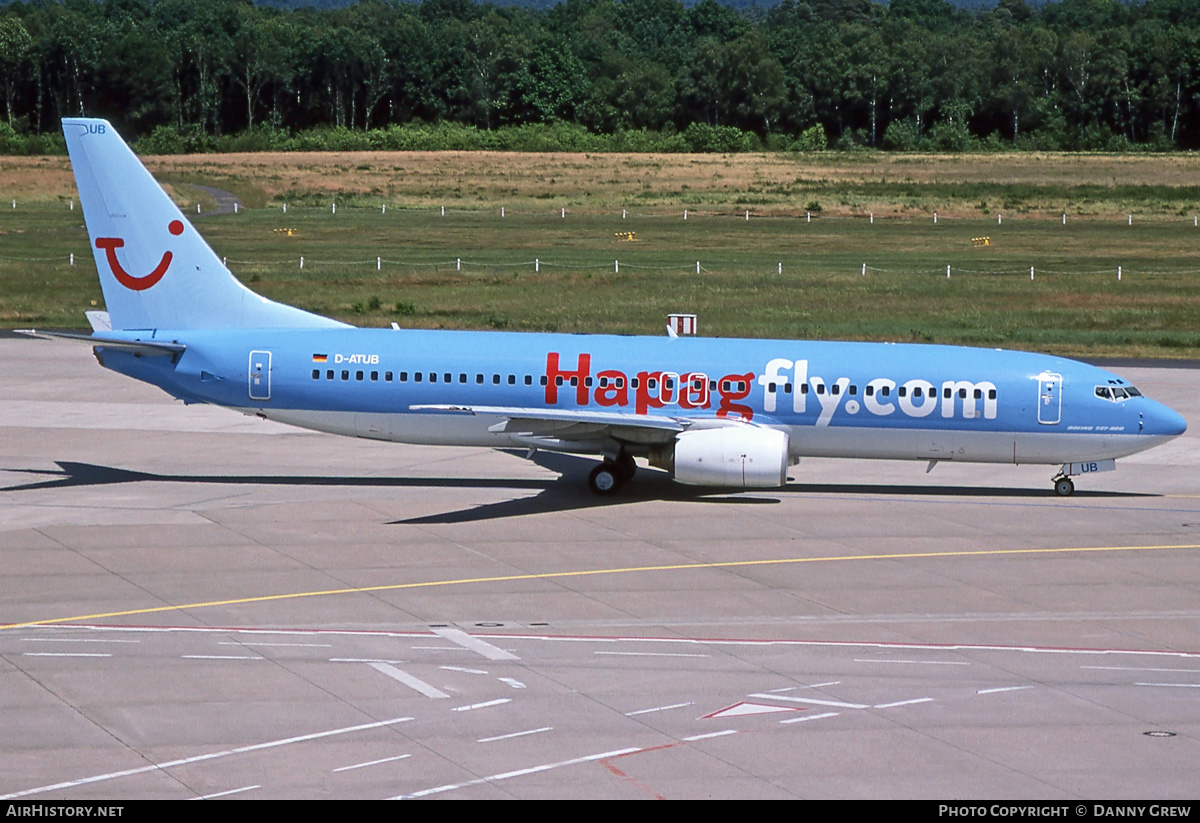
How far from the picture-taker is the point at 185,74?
655ft

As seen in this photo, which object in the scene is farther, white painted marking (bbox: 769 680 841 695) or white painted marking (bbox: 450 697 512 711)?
white painted marking (bbox: 769 680 841 695)

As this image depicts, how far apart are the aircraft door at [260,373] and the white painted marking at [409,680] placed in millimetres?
17166

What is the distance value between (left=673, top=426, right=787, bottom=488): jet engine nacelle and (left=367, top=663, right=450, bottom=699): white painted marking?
14349 millimetres

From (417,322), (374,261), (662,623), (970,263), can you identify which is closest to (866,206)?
(970,263)

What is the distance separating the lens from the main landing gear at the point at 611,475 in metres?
41.8

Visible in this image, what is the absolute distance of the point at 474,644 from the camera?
2861cm

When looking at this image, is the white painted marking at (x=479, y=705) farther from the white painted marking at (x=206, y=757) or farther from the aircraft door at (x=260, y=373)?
the aircraft door at (x=260, y=373)

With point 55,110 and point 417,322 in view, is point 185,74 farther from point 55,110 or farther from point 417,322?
point 417,322

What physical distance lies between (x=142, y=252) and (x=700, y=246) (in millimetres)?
69440

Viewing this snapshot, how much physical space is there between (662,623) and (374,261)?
Answer: 71765 millimetres

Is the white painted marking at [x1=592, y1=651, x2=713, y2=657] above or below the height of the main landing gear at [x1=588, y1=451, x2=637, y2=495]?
below

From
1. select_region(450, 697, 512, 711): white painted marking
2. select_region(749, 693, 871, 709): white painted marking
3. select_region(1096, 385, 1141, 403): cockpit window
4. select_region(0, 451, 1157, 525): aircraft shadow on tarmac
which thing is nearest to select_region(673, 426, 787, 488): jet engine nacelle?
select_region(0, 451, 1157, 525): aircraft shadow on tarmac

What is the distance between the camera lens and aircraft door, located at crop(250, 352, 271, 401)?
140 ft

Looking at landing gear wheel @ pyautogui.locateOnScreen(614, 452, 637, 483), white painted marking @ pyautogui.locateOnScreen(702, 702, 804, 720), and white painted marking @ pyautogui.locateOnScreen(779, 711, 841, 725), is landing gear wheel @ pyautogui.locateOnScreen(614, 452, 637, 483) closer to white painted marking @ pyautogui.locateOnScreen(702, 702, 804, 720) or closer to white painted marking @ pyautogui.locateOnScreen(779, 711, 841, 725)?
white painted marking @ pyautogui.locateOnScreen(702, 702, 804, 720)
